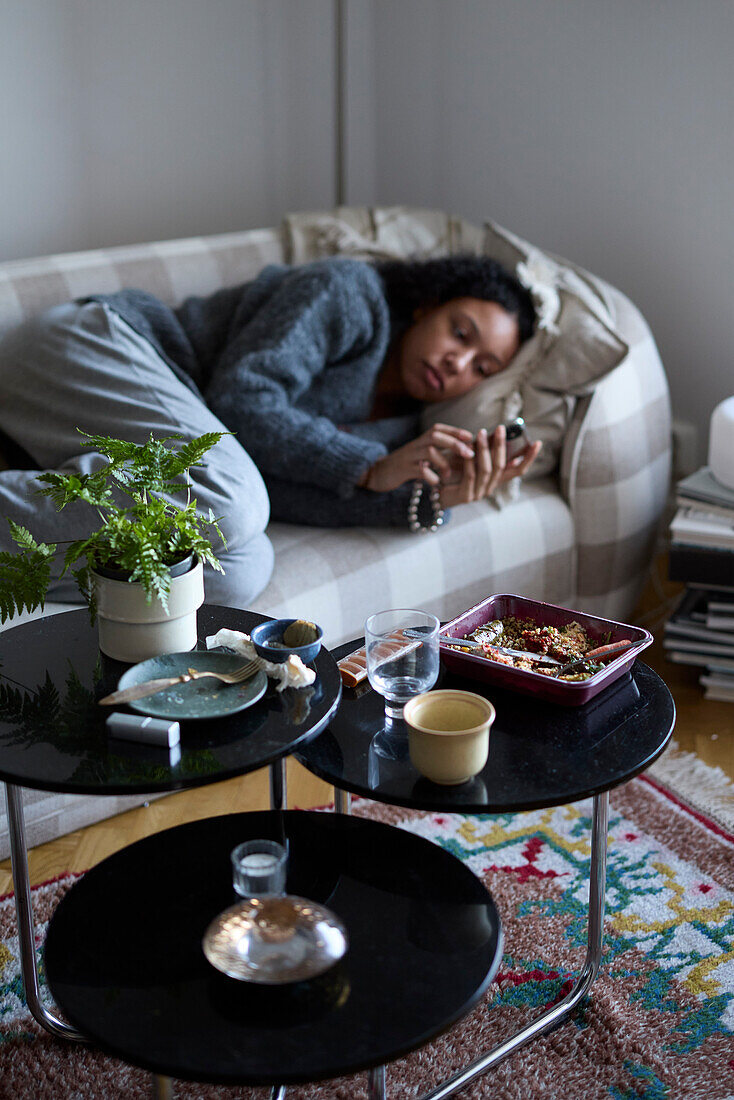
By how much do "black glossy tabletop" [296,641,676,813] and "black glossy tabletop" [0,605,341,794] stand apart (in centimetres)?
5

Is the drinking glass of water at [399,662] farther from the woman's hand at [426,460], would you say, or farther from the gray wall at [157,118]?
the gray wall at [157,118]

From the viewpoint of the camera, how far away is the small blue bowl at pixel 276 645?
3.65 ft

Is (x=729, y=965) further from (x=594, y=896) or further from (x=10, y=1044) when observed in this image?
(x=10, y=1044)

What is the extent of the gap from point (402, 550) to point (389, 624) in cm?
65

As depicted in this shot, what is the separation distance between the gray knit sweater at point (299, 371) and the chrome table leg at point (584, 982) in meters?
0.80

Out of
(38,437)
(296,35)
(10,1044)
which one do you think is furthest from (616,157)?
(10,1044)

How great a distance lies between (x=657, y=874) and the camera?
150cm

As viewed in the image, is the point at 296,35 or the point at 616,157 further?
the point at 296,35

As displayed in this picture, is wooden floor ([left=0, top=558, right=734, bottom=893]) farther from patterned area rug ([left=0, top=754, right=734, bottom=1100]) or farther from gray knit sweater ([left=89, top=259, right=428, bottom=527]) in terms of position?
gray knit sweater ([left=89, top=259, right=428, bottom=527])

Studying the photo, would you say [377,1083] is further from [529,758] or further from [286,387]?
[286,387]

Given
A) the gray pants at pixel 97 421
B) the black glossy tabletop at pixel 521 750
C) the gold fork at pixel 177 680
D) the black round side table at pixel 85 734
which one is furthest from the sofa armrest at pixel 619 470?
the gold fork at pixel 177 680

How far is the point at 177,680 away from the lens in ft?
3.45

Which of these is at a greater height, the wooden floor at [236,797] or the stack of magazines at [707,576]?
the stack of magazines at [707,576]

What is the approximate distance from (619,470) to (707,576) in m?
0.26
